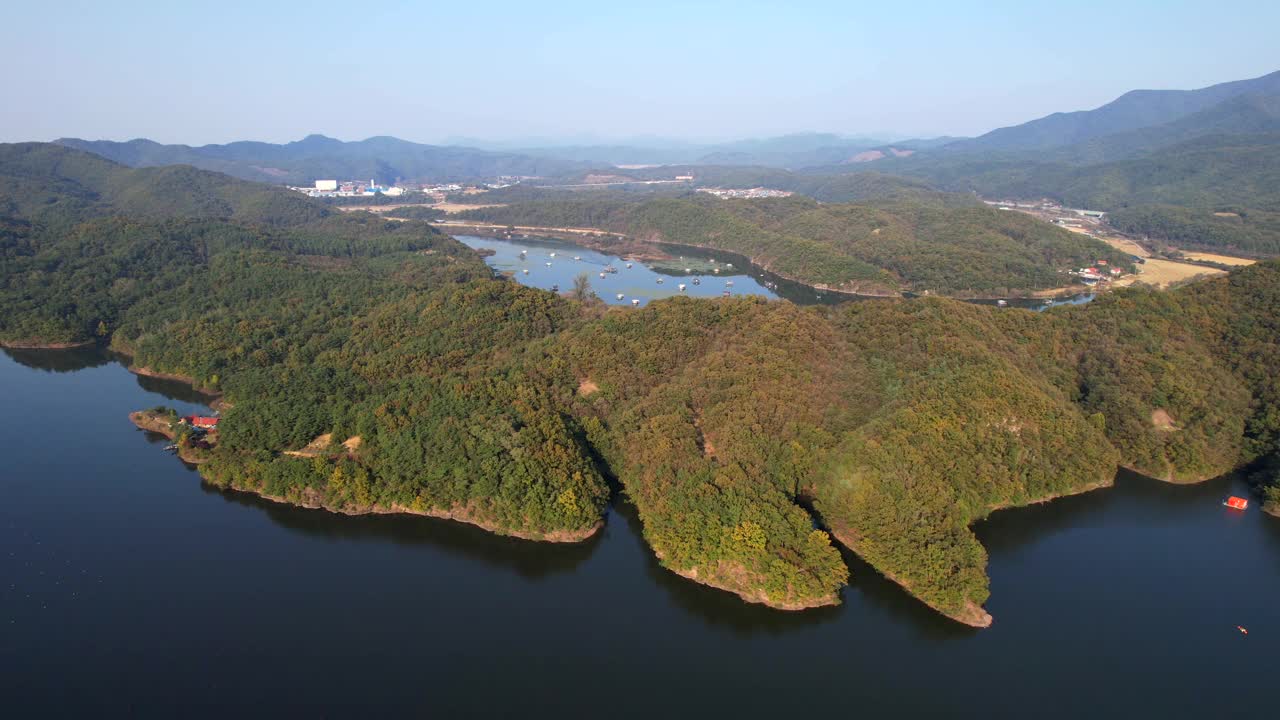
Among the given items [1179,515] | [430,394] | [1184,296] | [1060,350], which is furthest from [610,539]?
[1184,296]

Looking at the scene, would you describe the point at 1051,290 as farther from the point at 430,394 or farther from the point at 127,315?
the point at 127,315

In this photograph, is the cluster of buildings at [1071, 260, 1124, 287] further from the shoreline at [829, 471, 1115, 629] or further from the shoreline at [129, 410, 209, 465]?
the shoreline at [129, 410, 209, 465]

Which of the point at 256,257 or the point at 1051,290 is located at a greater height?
the point at 256,257

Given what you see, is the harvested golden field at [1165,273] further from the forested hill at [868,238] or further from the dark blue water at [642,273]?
the dark blue water at [642,273]

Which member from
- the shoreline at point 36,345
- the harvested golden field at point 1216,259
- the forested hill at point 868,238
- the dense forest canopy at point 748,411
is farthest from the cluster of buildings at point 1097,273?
the shoreline at point 36,345

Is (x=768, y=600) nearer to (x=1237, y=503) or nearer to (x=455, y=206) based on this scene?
(x=1237, y=503)

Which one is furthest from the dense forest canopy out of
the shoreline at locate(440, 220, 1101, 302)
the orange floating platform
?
the shoreline at locate(440, 220, 1101, 302)
